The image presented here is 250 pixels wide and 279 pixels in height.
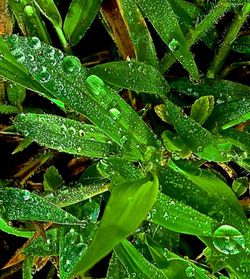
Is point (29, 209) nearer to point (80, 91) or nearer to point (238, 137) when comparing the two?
point (80, 91)

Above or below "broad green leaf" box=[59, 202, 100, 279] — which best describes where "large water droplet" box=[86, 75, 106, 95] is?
above

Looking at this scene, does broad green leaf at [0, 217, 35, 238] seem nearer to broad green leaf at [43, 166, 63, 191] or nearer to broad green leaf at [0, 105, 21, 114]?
broad green leaf at [43, 166, 63, 191]

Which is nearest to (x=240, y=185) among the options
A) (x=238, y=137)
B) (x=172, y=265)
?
(x=238, y=137)

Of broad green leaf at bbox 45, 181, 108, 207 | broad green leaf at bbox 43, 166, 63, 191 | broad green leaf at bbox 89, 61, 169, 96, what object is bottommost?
broad green leaf at bbox 43, 166, 63, 191

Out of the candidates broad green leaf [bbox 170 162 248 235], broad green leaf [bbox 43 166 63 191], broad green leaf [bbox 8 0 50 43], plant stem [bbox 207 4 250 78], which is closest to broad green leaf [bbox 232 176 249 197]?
broad green leaf [bbox 170 162 248 235]

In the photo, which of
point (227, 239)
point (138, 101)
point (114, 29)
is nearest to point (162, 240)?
point (227, 239)

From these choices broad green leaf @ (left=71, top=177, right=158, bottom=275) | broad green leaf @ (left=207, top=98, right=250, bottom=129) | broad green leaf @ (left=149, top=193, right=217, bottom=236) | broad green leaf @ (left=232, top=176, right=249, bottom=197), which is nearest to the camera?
A: broad green leaf @ (left=71, top=177, right=158, bottom=275)
